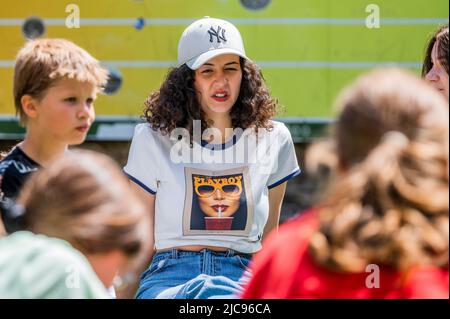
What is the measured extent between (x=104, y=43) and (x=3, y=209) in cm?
167

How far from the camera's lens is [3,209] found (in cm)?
238

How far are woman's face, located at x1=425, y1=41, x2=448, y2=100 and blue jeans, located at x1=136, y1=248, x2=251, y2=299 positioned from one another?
2.83ft

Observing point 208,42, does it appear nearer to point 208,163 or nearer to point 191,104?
point 191,104

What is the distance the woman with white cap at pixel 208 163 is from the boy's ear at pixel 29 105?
14.1 inches

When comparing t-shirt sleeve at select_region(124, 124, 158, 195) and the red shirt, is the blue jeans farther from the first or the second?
the red shirt

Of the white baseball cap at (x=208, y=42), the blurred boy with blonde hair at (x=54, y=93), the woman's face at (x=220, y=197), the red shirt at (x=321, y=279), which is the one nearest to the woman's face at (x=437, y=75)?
the white baseball cap at (x=208, y=42)

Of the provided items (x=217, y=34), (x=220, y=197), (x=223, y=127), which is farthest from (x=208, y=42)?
(x=220, y=197)

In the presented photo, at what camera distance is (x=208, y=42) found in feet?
9.17

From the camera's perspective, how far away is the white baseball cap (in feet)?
9.14

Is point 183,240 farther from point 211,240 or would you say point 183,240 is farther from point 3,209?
point 3,209

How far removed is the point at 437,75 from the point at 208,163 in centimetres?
84

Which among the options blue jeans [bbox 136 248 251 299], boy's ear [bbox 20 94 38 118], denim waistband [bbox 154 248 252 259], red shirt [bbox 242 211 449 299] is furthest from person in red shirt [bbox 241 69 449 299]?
boy's ear [bbox 20 94 38 118]
